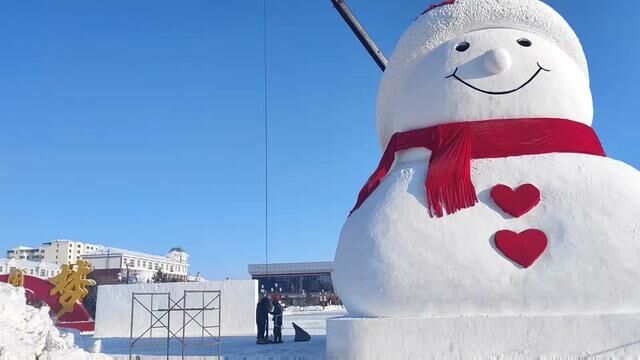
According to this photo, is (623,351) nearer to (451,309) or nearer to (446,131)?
(451,309)

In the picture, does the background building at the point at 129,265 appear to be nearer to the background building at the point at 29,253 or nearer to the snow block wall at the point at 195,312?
Answer: the background building at the point at 29,253

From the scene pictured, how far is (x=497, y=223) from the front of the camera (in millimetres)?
6328

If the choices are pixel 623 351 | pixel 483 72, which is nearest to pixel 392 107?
pixel 483 72

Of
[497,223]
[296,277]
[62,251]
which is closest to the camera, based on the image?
[497,223]

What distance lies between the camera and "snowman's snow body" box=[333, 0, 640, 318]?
19.8ft

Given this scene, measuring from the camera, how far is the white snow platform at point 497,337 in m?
5.84

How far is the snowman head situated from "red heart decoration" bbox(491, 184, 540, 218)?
118 centimetres

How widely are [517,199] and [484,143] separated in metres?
0.94

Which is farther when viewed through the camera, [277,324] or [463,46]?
[277,324]

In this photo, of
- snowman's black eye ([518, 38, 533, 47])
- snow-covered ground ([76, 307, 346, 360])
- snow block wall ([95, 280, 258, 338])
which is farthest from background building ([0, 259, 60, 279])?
snowman's black eye ([518, 38, 533, 47])

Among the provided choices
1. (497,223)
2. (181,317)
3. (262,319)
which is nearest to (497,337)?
(497,223)

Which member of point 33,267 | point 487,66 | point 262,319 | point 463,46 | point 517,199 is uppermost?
point 33,267

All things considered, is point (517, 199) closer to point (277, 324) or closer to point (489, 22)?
point (489, 22)

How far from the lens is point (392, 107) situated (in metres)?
8.39
